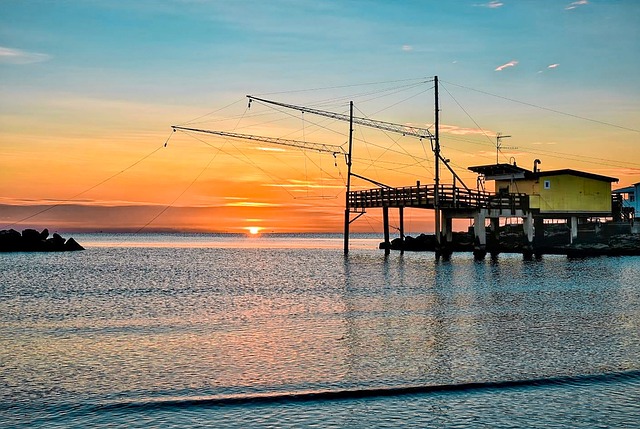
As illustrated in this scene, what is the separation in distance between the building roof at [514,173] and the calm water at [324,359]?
1408 inches

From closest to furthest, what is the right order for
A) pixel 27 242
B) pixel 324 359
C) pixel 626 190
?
1. pixel 324 359
2. pixel 626 190
3. pixel 27 242

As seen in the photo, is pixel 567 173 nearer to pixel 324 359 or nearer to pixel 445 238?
pixel 445 238

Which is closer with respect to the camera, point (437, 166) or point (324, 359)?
point (324, 359)

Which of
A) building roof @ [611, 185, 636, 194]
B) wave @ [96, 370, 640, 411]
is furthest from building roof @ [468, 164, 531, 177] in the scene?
wave @ [96, 370, 640, 411]

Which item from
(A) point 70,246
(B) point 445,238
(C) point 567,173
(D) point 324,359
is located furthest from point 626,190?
(D) point 324,359

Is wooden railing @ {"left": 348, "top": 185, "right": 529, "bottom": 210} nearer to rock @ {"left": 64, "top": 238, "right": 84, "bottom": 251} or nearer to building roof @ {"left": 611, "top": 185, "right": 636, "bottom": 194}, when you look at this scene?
building roof @ {"left": 611, "top": 185, "right": 636, "bottom": 194}

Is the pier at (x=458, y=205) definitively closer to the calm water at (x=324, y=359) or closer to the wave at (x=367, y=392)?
the calm water at (x=324, y=359)

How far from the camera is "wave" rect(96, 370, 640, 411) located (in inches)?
539

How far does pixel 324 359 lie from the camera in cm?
1802

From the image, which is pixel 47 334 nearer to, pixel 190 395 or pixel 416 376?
pixel 190 395

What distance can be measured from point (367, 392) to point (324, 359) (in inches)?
142

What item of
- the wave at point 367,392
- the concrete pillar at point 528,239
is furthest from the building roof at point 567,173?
the wave at point 367,392

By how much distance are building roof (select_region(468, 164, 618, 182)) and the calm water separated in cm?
3576

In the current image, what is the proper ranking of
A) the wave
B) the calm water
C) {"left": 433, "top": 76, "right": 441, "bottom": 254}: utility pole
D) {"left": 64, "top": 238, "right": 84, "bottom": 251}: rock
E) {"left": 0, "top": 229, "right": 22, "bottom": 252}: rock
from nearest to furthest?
1. the calm water
2. the wave
3. {"left": 433, "top": 76, "right": 441, "bottom": 254}: utility pole
4. {"left": 0, "top": 229, "right": 22, "bottom": 252}: rock
5. {"left": 64, "top": 238, "right": 84, "bottom": 251}: rock
